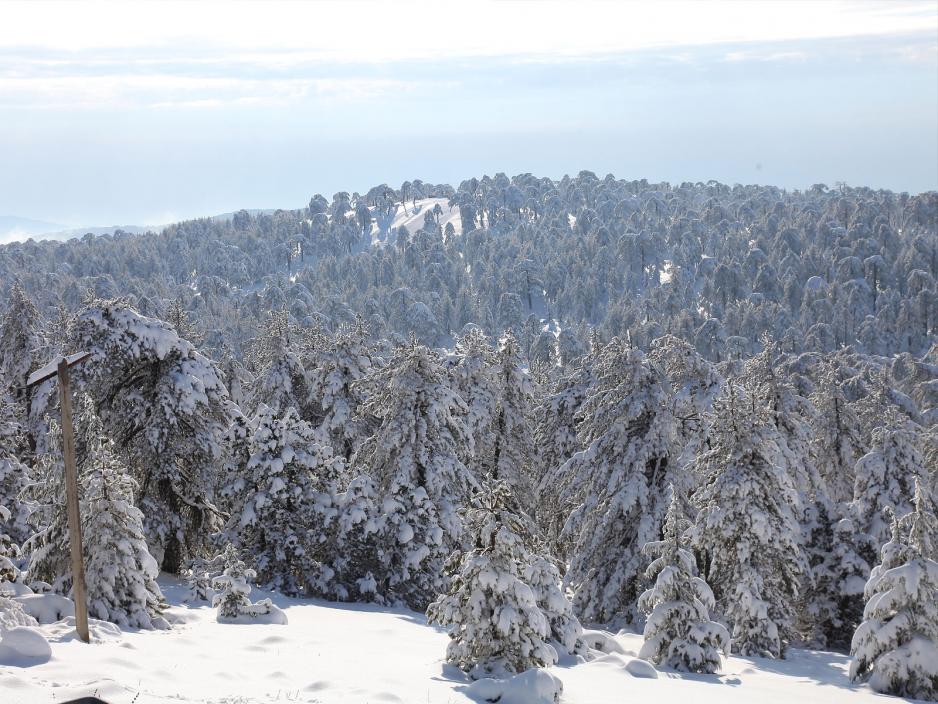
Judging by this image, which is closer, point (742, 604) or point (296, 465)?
point (742, 604)

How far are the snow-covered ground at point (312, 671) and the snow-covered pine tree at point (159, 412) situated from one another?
3.46 m

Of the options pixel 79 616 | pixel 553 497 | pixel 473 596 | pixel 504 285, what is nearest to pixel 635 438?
pixel 553 497

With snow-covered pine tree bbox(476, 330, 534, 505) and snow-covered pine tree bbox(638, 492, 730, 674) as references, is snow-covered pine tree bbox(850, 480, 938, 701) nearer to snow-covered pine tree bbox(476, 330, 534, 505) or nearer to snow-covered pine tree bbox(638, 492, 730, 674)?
snow-covered pine tree bbox(638, 492, 730, 674)

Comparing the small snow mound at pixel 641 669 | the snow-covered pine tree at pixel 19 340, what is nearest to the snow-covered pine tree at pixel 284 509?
the small snow mound at pixel 641 669

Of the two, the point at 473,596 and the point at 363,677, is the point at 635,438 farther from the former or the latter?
the point at 363,677

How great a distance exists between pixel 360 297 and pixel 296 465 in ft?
441

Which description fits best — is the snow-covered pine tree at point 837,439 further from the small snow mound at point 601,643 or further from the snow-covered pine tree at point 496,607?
the snow-covered pine tree at point 496,607

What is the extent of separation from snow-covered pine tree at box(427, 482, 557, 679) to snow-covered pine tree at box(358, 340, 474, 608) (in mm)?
9279

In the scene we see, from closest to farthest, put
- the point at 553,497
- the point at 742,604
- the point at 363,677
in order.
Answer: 1. the point at 363,677
2. the point at 742,604
3. the point at 553,497

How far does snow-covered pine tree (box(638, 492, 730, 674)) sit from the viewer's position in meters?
18.7

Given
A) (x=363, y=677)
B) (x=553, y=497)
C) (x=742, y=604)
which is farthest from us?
(x=553, y=497)

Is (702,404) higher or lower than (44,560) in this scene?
higher

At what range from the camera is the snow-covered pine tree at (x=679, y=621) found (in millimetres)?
18703

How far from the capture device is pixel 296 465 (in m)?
24.4
